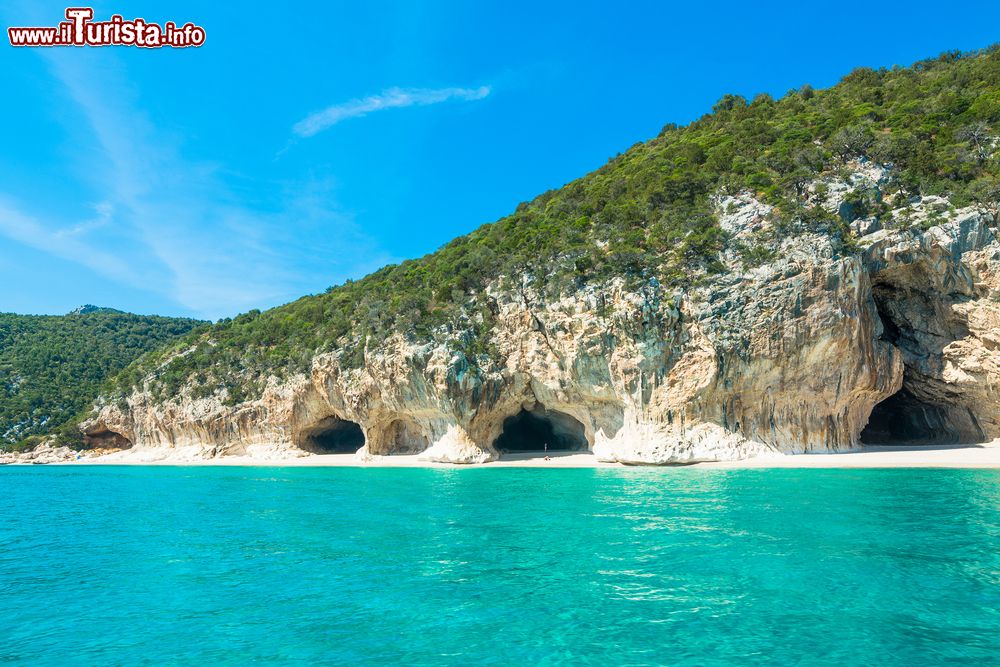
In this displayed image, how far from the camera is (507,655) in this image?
682cm

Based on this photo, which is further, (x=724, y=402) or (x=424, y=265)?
(x=424, y=265)

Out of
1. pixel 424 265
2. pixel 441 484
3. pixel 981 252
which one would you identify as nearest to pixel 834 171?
pixel 981 252

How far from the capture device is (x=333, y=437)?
55.3m

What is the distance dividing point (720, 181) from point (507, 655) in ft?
117

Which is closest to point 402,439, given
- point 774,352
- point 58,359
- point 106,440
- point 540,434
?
point 540,434

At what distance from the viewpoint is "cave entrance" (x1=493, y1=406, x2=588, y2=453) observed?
1657 inches

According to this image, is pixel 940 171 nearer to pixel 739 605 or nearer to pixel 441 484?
pixel 441 484

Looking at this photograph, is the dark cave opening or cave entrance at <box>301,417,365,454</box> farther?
cave entrance at <box>301,417,365,454</box>

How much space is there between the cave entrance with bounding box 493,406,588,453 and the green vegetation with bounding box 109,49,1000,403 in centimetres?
831

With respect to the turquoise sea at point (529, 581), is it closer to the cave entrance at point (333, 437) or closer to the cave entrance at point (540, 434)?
the cave entrance at point (540, 434)

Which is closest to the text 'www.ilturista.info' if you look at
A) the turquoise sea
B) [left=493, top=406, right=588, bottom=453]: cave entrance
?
the turquoise sea

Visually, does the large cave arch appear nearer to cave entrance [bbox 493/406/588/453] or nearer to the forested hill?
cave entrance [bbox 493/406/588/453]

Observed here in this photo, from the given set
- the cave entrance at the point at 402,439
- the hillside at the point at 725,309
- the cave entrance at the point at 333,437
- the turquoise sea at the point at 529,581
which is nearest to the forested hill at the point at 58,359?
the cave entrance at the point at 333,437

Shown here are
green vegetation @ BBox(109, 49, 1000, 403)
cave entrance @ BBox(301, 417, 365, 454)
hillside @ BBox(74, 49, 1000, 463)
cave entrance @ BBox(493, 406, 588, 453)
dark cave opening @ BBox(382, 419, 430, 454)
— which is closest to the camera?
hillside @ BBox(74, 49, 1000, 463)
